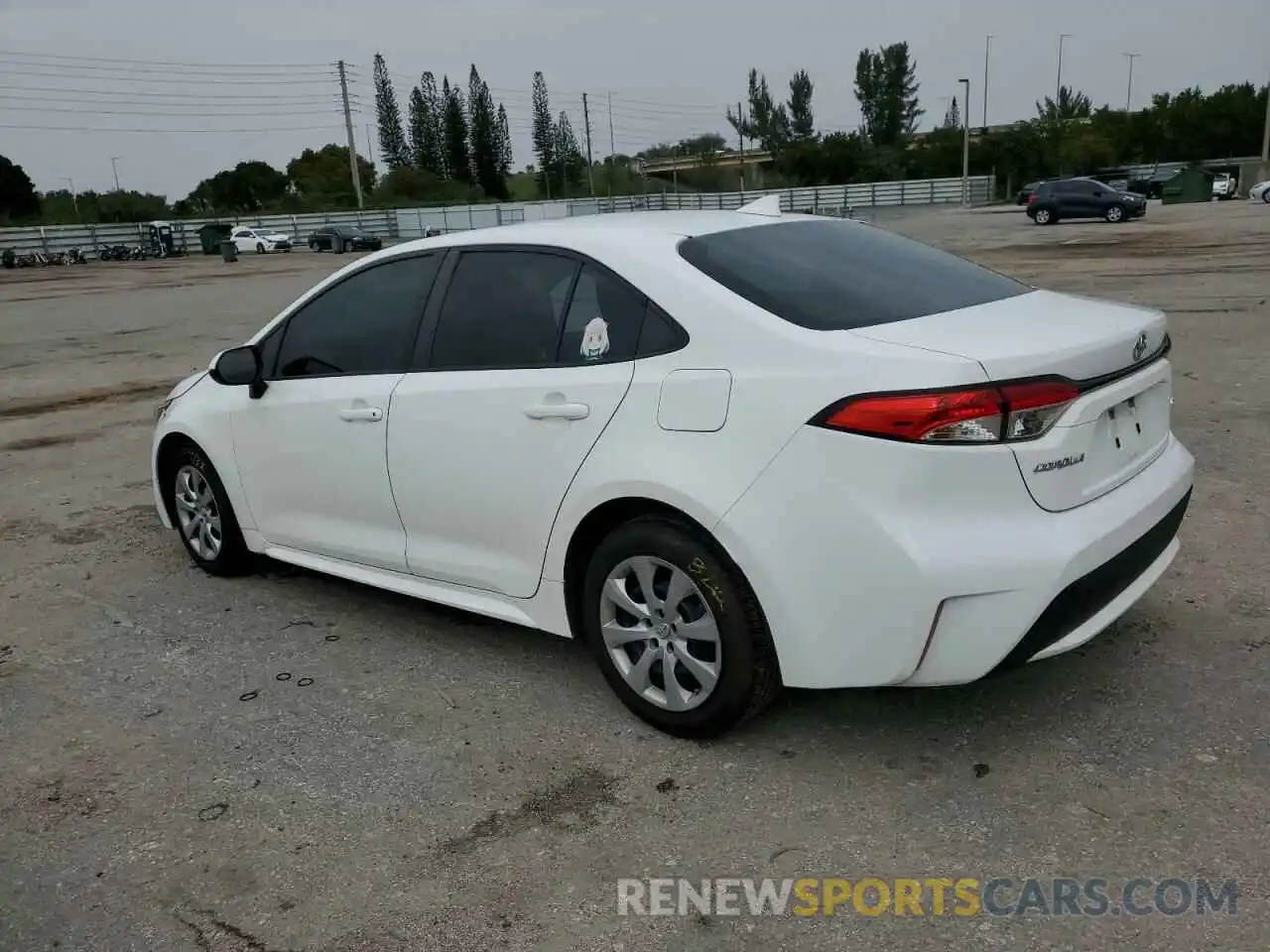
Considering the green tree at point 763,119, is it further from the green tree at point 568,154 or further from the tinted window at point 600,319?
the tinted window at point 600,319

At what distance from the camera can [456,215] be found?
65188mm

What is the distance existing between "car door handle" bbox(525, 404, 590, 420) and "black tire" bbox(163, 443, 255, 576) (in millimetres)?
2164

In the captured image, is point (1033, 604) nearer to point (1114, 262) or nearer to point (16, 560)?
point (16, 560)

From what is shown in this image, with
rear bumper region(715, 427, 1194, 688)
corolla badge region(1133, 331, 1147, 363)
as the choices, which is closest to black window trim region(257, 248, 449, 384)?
rear bumper region(715, 427, 1194, 688)

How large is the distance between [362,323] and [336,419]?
40 cm

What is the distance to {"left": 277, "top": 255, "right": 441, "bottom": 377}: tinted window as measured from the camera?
13.6 feet

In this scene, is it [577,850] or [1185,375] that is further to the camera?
[1185,375]

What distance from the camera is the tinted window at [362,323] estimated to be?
164 inches

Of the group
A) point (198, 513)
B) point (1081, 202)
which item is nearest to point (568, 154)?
point (1081, 202)

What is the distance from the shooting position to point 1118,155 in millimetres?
84375

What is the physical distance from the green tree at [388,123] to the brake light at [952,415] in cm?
10455

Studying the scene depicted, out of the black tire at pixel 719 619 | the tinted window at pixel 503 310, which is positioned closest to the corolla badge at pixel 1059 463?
the black tire at pixel 719 619

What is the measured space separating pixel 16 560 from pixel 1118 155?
92067 mm

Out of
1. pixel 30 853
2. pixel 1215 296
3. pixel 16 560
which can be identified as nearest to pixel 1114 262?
pixel 1215 296
